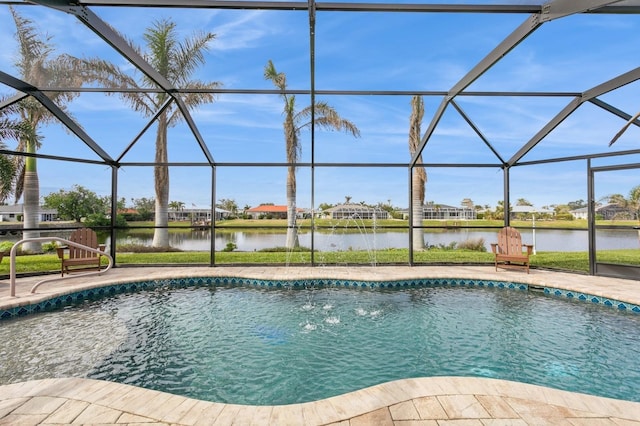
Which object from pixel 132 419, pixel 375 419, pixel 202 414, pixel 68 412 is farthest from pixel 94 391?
pixel 375 419

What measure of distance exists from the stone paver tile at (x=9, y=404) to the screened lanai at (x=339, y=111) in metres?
3.96

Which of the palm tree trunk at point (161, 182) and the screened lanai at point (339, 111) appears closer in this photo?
the screened lanai at point (339, 111)

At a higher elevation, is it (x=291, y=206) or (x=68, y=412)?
(x=291, y=206)

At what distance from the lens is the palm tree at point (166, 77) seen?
11453 millimetres

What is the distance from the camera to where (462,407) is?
2.18 m

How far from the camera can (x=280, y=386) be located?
2865mm

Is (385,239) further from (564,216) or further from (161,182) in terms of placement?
(564,216)

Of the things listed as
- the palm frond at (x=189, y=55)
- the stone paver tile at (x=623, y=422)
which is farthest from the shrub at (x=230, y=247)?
the stone paver tile at (x=623, y=422)

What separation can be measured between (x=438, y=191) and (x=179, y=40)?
13.5 m

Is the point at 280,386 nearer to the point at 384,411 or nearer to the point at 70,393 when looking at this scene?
the point at 384,411

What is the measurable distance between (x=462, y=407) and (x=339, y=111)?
11337 mm

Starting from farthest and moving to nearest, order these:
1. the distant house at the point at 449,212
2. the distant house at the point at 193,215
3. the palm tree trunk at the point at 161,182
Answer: the distant house at the point at 193,215 < the distant house at the point at 449,212 < the palm tree trunk at the point at 161,182

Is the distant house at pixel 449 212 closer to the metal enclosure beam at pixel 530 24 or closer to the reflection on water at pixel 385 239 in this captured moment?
the reflection on water at pixel 385 239

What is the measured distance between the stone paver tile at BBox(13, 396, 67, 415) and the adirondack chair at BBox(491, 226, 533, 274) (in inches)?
301
